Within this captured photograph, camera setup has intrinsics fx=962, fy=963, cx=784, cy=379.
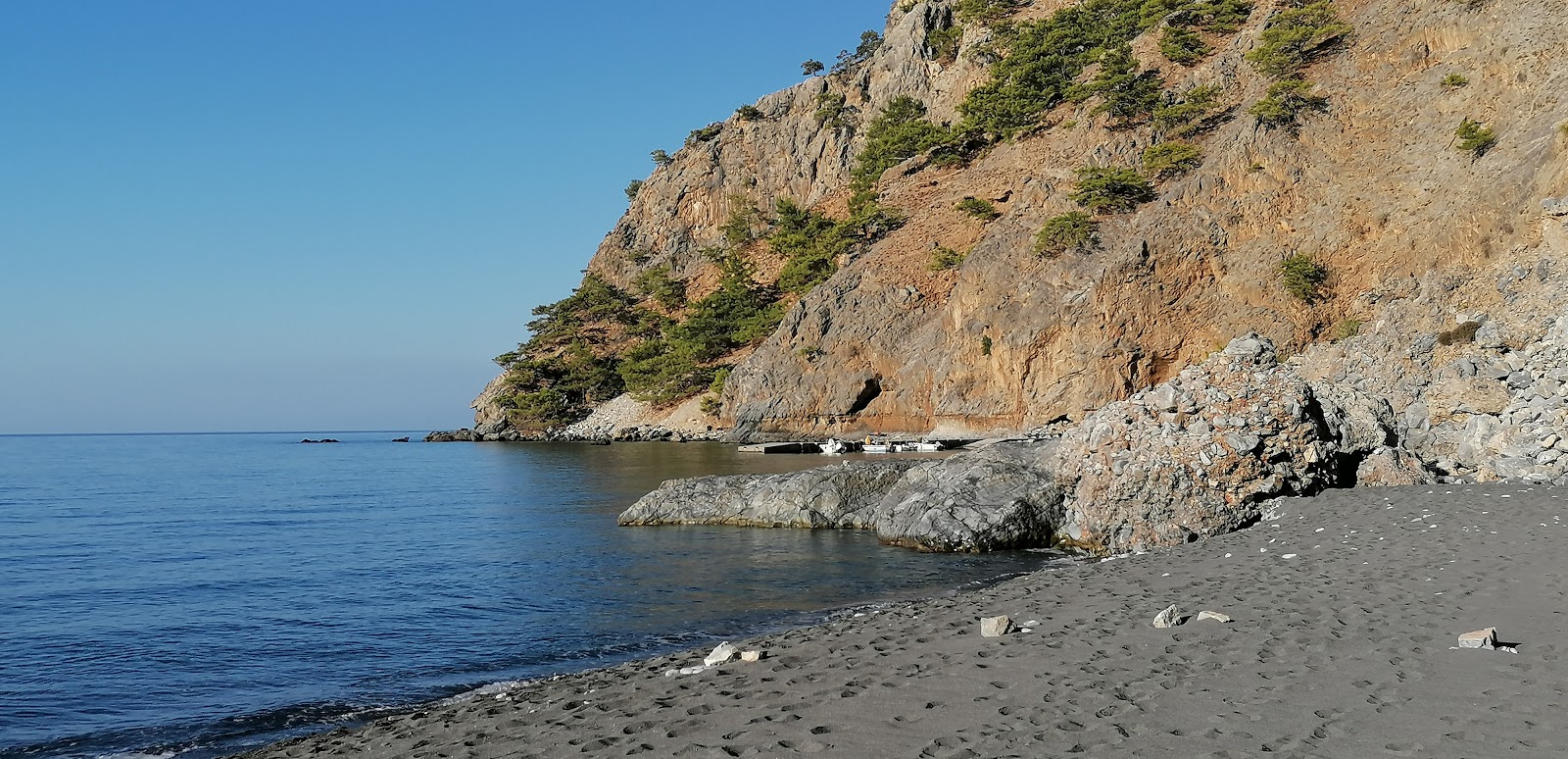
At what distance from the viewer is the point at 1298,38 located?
56.0 meters

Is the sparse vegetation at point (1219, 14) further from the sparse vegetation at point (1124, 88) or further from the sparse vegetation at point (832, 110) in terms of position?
the sparse vegetation at point (832, 110)

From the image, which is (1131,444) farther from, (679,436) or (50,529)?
(679,436)

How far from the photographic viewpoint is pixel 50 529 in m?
28.8

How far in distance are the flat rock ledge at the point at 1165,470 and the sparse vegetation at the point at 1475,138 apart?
31.6m

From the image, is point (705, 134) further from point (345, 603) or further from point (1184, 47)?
point (345, 603)

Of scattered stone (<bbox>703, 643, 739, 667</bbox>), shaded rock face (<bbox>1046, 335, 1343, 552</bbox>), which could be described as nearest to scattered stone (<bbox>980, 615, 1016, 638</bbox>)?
scattered stone (<bbox>703, 643, 739, 667</bbox>)

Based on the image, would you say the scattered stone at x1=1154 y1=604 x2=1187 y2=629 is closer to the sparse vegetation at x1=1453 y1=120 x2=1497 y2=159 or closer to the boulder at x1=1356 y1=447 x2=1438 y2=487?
the boulder at x1=1356 y1=447 x2=1438 y2=487

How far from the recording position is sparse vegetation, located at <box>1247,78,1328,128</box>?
52531mm

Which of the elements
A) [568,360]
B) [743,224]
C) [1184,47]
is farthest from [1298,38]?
[568,360]

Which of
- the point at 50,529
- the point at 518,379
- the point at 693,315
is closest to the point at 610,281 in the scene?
the point at 518,379

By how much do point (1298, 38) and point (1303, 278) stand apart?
1720 centimetres

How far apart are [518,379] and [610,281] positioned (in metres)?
21.6

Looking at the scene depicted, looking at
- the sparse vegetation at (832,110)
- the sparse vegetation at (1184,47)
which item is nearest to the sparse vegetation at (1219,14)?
the sparse vegetation at (1184,47)

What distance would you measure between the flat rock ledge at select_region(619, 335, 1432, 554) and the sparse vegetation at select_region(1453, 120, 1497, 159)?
31.6 metres
